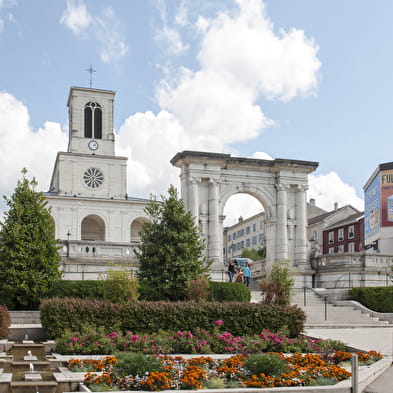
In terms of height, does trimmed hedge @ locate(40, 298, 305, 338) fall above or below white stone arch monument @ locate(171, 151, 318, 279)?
below

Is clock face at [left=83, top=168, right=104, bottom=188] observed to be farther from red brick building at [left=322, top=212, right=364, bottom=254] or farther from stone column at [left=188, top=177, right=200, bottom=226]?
stone column at [left=188, top=177, right=200, bottom=226]

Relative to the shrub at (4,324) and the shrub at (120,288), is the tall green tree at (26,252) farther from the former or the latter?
the shrub at (4,324)

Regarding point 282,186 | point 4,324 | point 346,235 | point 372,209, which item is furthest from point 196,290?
point 346,235

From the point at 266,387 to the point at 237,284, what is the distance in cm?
1569

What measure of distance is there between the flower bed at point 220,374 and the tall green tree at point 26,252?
10.5 m

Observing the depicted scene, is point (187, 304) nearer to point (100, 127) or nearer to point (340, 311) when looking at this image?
point (340, 311)

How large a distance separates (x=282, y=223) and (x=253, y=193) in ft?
8.25

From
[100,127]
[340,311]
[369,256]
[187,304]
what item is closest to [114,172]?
[100,127]

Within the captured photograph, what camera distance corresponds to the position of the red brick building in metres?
72.8

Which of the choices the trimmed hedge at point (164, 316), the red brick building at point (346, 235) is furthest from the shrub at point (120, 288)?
the red brick building at point (346, 235)

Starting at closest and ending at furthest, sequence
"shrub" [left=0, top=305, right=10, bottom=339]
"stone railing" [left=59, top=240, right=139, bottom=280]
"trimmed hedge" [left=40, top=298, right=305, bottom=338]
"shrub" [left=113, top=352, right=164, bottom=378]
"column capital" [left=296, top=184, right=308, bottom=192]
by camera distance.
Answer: "shrub" [left=113, top=352, right=164, bottom=378], "shrub" [left=0, top=305, right=10, bottom=339], "trimmed hedge" [left=40, top=298, right=305, bottom=338], "stone railing" [left=59, top=240, right=139, bottom=280], "column capital" [left=296, top=184, right=308, bottom=192]

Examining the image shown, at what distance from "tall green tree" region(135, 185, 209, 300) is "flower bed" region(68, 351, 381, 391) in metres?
12.3

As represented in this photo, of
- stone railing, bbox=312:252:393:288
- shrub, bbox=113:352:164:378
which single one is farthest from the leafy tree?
shrub, bbox=113:352:164:378

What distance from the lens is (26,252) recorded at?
23422 millimetres
